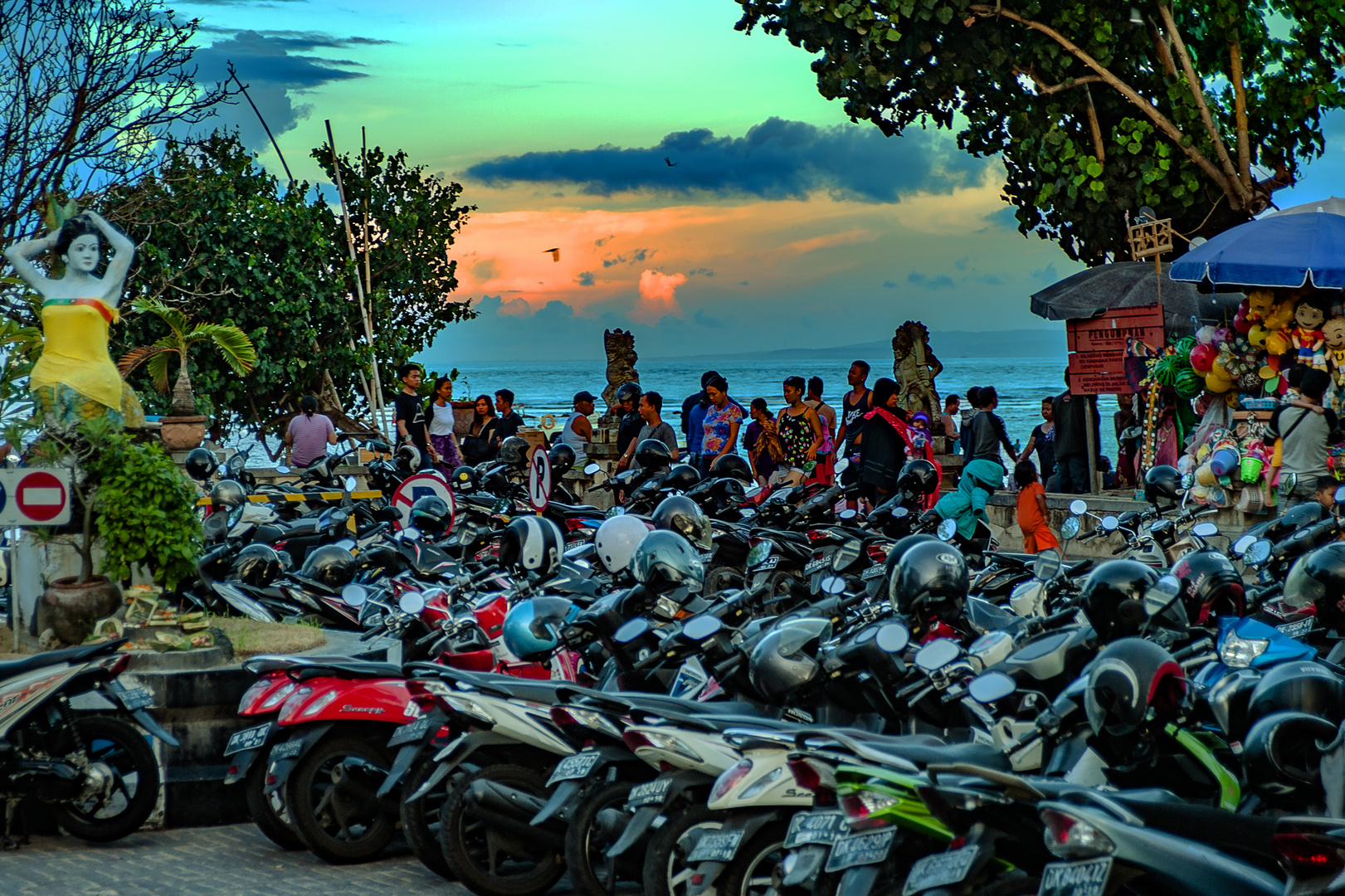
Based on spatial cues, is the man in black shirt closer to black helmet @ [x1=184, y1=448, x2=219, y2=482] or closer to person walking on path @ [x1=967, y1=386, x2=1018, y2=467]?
black helmet @ [x1=184, y1=448, x2=219, y2=482]

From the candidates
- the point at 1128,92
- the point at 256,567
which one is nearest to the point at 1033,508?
the point at 256,567

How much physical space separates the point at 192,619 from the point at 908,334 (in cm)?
1156

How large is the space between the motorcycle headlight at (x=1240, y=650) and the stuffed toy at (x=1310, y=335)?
772 centimetres

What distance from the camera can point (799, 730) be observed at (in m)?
4.29

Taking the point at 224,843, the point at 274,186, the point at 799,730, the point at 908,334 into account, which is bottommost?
the point at 224,843

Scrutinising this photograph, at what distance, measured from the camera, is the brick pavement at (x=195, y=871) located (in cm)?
556

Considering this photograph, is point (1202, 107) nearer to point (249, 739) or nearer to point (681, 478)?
point (681, 478)

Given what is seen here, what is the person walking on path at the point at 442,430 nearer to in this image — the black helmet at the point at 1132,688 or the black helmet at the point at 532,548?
the black helmet at the point at 532,548

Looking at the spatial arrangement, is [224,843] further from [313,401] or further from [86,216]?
[313,401]

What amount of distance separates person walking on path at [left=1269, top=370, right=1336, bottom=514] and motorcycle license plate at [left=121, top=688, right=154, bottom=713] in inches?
310

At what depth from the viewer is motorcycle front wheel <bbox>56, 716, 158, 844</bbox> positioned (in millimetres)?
6086

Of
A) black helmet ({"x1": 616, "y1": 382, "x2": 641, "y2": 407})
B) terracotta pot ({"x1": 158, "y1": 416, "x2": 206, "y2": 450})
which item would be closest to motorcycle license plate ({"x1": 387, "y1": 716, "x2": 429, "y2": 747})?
terracotta pot ({"x1": 158, "y1": 416, "x2": 206, "y2": 450})

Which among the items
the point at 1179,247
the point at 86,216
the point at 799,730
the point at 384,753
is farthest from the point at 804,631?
the point at 1179,247

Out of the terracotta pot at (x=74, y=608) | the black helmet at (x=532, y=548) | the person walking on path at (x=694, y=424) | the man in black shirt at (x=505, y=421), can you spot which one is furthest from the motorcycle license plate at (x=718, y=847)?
the man in black shirt at (x=505, y=421)
